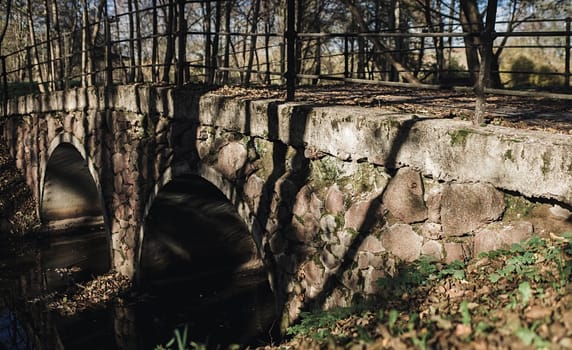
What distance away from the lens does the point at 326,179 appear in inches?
172

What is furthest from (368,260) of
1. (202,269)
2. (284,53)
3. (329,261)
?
(284,53)

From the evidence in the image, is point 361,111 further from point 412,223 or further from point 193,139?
point 193,139

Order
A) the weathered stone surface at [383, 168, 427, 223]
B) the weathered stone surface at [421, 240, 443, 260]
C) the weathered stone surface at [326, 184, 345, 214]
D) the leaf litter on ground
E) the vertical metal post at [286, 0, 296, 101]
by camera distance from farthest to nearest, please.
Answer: the vertical metal post at [286, 0, 296, 101] < the weathered stone surface at [326, 184, 345, 214] < the weathered stone surface at [383, 168, 427, 223] < the weathered stone surface at [421, 240, 443, 260] < the leaf litter on ground

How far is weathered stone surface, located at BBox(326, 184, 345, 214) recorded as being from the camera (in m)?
4.22

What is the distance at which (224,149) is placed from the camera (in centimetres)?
568

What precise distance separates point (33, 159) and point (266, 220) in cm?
901

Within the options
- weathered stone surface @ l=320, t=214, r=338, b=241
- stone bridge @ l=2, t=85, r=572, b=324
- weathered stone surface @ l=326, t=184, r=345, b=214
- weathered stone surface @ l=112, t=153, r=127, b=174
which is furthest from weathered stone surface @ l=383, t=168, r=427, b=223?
weathered stone surface @ l=112, t=153, r=127, b=174

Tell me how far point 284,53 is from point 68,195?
5.84m

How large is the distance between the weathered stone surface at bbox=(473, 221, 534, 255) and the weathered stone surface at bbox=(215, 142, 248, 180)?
2.58m

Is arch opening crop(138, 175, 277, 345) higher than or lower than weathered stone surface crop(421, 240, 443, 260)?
lower

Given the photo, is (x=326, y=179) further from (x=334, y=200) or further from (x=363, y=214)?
(x=363, y=214)

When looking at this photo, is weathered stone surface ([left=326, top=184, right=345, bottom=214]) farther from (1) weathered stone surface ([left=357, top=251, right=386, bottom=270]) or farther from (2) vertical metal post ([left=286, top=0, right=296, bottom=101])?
(2) vertical metal post ([left=286, top=0, right=296, bottom=101])

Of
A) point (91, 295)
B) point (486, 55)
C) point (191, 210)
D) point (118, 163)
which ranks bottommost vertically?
point (91, 295)

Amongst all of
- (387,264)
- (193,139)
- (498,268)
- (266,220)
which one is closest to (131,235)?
(193,139)
